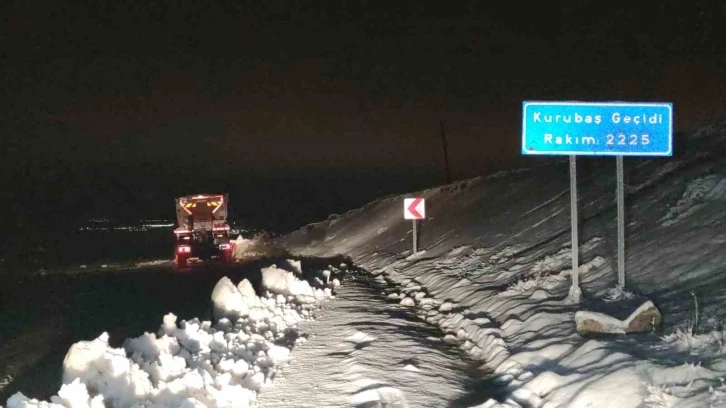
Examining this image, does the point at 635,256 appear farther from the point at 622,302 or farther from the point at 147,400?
the point at 147,400

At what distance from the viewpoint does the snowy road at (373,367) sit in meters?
8.12

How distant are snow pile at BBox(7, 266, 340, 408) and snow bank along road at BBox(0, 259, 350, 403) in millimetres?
1676

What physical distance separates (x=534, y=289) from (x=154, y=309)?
27.7 ft

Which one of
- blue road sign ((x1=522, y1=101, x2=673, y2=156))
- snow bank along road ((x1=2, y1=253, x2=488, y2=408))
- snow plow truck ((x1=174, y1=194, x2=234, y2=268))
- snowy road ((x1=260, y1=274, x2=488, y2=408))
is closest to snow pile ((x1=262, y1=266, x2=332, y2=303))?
snow bank along road ((x1=2, y1=253, x2=488, y2=408))

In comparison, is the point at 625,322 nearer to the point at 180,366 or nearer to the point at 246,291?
the point at 180,366

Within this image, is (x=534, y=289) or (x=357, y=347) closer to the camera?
(x=357, y=347)

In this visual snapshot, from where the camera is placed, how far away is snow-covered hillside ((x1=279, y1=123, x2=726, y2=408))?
24.8 feet

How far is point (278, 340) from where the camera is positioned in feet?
37.7

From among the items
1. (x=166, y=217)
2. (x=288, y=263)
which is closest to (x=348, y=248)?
(x=288, y=263)

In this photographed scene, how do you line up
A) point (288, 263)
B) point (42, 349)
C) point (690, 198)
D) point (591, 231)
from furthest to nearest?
point (288, 263)
point (591, 231)
point (690, 198)
point (42, 349)

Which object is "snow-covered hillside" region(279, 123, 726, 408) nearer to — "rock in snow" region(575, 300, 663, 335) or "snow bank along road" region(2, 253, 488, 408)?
"rock in snow" region(575, 300, 663, 335)

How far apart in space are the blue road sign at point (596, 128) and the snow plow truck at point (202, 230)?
21493 mm

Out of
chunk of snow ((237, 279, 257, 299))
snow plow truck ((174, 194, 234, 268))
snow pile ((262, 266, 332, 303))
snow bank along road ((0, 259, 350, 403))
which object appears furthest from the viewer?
snow plow truck ((174, 194, 234, 268))

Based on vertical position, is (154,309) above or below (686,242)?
below
